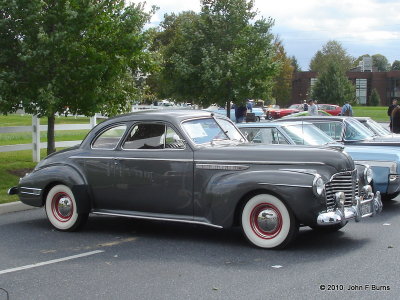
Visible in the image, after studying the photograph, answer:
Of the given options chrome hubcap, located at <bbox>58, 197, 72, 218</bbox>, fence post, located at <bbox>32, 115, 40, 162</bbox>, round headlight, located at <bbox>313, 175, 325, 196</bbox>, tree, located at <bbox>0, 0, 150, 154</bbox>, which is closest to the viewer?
round headlight, located at <bbox>313, 175, 325, 196</bbox>

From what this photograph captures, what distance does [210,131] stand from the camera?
835 cm

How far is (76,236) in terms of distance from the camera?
333 inches

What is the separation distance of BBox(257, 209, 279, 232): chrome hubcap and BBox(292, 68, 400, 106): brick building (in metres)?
99.6

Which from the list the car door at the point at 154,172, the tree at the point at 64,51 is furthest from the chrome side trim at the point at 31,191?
the tree at the point at 64,51

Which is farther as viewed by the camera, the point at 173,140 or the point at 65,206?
the point at 65,206

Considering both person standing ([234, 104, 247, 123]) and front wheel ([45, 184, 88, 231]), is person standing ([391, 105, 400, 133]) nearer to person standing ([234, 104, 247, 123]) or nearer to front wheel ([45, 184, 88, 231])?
person standing ([234, 104, 247, 123])

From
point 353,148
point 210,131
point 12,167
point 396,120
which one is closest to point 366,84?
point 396,120

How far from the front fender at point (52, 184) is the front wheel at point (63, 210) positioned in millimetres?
103

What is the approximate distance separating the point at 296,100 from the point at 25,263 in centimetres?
10388

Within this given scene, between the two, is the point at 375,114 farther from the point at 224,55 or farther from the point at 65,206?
the point at 65,206

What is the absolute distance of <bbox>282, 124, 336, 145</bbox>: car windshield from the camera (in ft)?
35.7

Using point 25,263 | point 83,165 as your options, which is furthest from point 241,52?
point 25,263

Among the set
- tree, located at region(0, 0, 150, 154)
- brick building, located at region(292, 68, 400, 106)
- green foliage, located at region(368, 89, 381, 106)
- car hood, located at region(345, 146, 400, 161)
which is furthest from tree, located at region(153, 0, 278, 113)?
brick building, located at region(292, 68, 400, 106)

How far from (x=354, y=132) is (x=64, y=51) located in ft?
20.2
